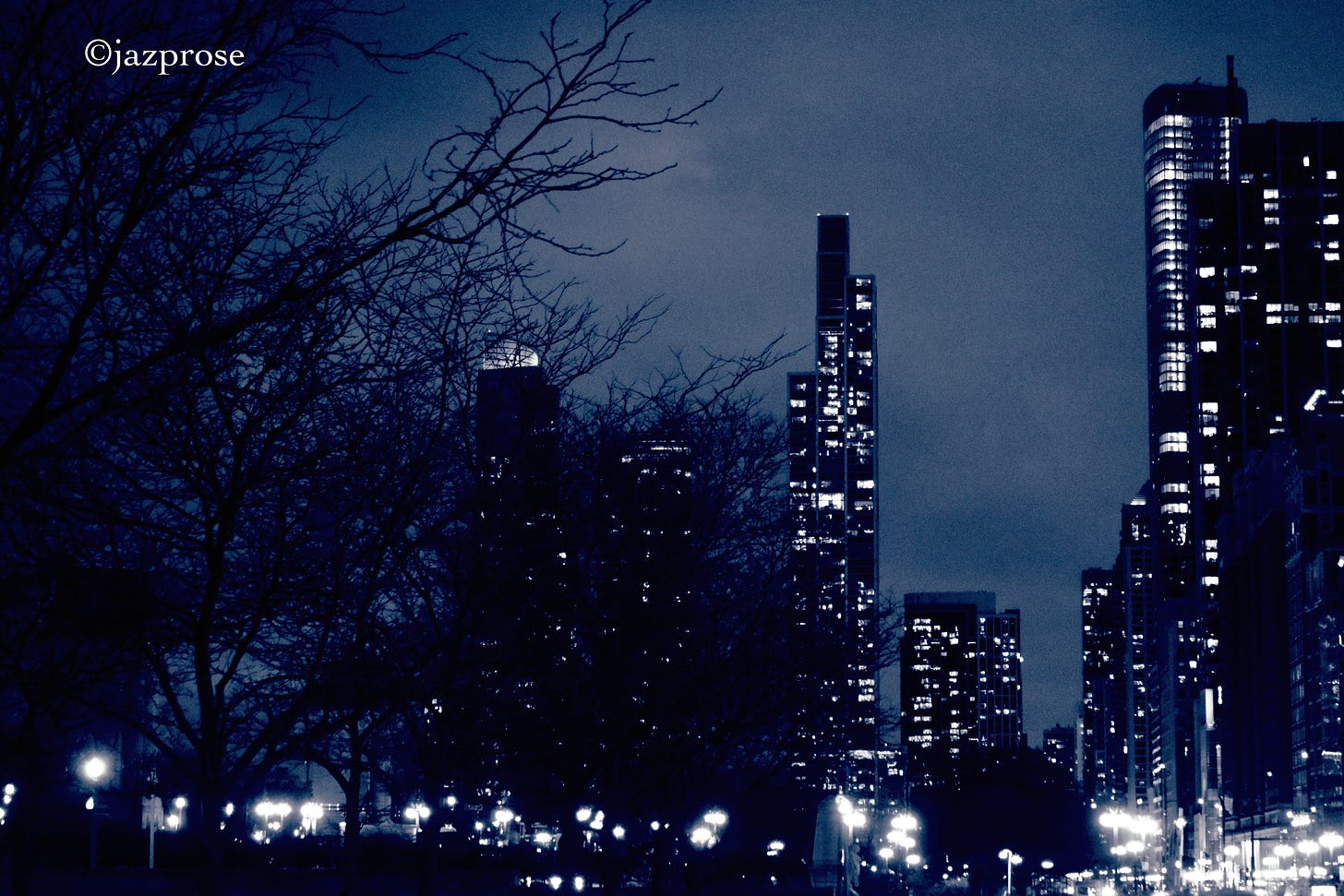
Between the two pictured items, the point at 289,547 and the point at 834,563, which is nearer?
the point at 289,547

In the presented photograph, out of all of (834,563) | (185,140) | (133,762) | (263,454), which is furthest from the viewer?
(133,762)

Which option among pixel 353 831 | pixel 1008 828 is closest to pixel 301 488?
pixel 353 831

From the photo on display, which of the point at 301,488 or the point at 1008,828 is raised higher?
the point at 301,488

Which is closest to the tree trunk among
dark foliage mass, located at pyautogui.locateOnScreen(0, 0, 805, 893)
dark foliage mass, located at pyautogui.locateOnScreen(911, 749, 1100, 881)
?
dark foliage mass, located at pyautogui.locateOnScreen(0, 0, 805, 893)

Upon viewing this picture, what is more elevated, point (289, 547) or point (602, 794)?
point (289, 547)

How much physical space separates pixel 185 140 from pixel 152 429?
3990 millimetres

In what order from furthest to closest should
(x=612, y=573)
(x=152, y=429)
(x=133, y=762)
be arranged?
(x=133, y=762) → (x=612, y=573) → (x=152, y=429)

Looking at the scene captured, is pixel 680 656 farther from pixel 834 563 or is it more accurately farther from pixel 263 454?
pixel 263 454

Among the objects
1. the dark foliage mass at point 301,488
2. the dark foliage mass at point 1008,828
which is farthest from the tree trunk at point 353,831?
the dark foliage mass at point 1008,828

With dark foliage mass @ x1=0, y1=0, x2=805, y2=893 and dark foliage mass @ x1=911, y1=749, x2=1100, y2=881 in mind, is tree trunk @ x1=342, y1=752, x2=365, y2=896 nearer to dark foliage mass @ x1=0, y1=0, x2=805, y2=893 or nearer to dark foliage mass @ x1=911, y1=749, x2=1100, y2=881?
dark foliage mass @ x1=0, y1=0, x2=805, y2=893

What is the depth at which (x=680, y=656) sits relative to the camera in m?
24.5

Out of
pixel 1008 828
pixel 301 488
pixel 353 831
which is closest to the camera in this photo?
pixel 301 488

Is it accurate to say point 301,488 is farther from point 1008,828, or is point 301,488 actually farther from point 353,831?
point 1008,828

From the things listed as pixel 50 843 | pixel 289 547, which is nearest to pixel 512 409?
pixel 289 547
